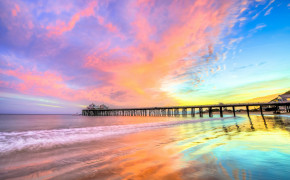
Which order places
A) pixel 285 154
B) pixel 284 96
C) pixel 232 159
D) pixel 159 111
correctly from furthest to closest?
pixel 159 111
pixel 284 96
pixel 285 154
pixel 232 159

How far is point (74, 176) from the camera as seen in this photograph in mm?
2775

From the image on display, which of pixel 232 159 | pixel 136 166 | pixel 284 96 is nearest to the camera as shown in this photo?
pixel 136 166

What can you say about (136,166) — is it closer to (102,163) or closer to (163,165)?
(163,165)

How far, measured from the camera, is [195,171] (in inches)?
110

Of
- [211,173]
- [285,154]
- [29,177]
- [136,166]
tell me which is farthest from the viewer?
[285,154]

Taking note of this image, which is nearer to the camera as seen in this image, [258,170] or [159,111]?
[258,170]

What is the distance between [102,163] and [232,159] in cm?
361

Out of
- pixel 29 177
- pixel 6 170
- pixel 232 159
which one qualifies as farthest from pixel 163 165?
pixel 6 170

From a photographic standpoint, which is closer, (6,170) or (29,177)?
(29,177)

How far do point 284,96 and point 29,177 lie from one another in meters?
92.4

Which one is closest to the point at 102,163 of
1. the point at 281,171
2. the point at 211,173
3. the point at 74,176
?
the point at 74,176

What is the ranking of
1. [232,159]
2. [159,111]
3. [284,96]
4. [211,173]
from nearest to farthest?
1. [211,173]
2. [232,159]
3. [284,96]
4. [159,111]

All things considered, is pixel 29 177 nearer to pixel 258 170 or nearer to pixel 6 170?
pixel 6 170

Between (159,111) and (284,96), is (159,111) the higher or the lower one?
the lower one
